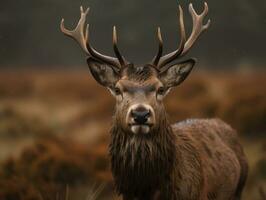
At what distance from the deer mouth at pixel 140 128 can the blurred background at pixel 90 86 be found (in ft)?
11.0

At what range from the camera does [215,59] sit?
56.2 feet

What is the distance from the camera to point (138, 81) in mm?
5793

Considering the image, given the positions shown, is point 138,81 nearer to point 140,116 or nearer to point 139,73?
point 139,73

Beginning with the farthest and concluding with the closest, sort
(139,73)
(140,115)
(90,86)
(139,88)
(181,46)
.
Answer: (90,86) < (181,46) < (139,73) < (139,88) < (140,115)

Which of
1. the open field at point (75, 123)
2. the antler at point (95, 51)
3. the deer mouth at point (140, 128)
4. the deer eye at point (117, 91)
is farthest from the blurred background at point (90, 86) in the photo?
the deer mouth at point (140, 128)

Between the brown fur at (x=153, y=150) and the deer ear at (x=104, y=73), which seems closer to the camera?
the brown fur at (x=153, y=150)

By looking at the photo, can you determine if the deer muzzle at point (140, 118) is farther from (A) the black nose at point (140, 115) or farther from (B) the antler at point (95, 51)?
(B) the antler at point (95, 51)

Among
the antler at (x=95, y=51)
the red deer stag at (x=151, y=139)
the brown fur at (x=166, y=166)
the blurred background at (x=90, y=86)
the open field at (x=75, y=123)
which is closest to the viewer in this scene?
the red deer stag at (x=151, y=139)

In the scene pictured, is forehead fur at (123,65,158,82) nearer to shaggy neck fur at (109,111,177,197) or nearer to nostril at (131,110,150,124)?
shaggy neck fur at (109,111,177,197)

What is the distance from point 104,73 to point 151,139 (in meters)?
0.71

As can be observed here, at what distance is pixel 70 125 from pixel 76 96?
259 centimetres

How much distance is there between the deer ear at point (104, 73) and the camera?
240 inches

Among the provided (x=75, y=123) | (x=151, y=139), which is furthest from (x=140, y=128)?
(x=75, y=123)

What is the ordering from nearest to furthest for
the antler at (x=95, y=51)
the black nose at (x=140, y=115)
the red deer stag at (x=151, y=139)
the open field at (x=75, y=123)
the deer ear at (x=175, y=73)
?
the black nose at (x=140, y=115) < the red deer stag at (x=151, y=139) < the antler at (x=95, y=51) < the deer ear at (x=175, y=73) < the open field at (x=75, y=123)
